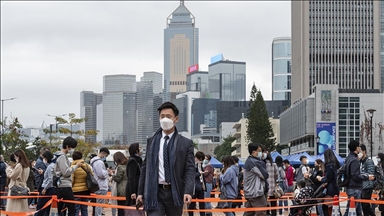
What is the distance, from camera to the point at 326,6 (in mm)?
143875

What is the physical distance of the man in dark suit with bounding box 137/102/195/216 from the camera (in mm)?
8445

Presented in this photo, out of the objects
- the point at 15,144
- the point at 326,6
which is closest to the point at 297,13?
the point at 326,6

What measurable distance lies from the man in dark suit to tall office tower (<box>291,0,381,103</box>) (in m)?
137

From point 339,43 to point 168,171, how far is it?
14006 cm

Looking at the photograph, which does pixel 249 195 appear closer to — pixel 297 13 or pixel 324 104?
pixel 324 104

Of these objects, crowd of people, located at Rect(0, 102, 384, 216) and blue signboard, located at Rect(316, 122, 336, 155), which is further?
blue signboard, located at Rect(316, 122, 336, 155)

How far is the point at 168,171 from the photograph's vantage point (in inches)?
335

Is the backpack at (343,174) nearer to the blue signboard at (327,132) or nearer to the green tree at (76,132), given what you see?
the green tree at (76,132)

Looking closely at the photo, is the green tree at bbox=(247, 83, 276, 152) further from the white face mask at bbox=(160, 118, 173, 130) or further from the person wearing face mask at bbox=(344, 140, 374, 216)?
the white face mask at bbox=(160, 118, 173, 130)

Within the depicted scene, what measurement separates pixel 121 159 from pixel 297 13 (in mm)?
138111

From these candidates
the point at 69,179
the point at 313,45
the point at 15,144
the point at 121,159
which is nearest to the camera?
the point at 69,179

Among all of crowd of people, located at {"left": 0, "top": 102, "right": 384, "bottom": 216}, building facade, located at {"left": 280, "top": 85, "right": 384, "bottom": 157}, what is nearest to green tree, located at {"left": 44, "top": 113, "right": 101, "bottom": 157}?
building facade, located at {"left": 280, "top": 85, "right": 384, "bottom": 157}

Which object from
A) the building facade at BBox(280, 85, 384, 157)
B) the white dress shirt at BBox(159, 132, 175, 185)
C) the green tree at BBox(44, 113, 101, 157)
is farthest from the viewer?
the building facade at BBox(280, 85, 384, 157)

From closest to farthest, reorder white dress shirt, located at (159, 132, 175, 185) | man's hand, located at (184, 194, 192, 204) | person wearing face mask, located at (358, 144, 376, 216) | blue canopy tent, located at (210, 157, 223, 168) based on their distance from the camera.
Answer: man's hand, located at (184, 194, 192, 204), white dress shirt, located at (159, 132, 175, 185), person wearing face mask, located at (358, 144, 376, 216), blue canopy tent, located at (210, 157, 223, 168)
